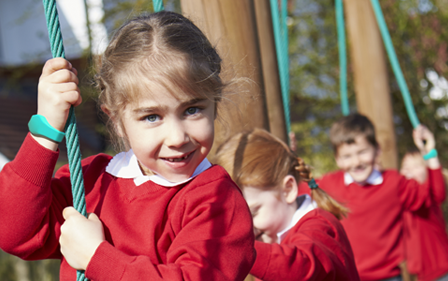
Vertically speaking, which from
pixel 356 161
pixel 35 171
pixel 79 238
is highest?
pixel 35 171

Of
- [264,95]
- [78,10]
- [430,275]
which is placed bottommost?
[430,275]

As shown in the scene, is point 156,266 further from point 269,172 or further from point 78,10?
point 78,10

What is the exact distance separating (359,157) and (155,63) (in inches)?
93.9

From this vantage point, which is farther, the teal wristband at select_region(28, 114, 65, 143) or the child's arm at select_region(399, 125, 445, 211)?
the child's arm at select_region(399, 125, 445, 211)

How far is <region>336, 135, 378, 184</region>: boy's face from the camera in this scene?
317cm

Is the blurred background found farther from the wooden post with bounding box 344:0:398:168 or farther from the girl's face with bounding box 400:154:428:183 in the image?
the wooden post with bounding box 344:0:398:168

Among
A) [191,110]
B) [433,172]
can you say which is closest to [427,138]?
[433,172]

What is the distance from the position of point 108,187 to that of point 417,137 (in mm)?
2583

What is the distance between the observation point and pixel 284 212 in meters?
1.83

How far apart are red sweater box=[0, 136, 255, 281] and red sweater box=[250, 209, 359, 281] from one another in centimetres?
39

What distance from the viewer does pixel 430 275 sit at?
11.5 feet

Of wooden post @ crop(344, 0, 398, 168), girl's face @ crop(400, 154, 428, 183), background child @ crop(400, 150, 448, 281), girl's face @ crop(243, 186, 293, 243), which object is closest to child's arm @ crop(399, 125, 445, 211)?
background child @ crop(400, 150, 448, 281)

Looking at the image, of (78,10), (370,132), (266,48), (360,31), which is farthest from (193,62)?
(78,10)

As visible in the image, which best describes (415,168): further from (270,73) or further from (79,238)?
(79,238)
